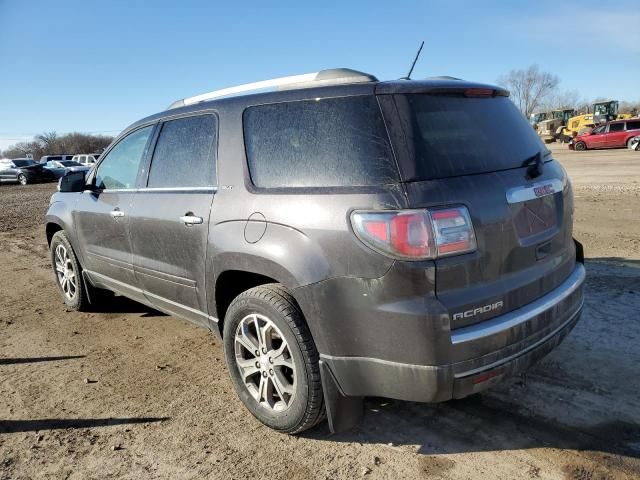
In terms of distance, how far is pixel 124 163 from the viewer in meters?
4.38

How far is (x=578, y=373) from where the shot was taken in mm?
3414

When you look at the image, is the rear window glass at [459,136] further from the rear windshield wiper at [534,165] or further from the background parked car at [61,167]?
the background parked car at [61,167]

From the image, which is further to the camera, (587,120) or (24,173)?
(587,120)

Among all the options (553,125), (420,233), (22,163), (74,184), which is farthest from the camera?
(553,125)

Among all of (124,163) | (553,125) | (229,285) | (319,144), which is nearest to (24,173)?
(124,163)

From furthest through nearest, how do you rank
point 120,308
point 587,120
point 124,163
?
point 587,120
point 120,308
point 124,163

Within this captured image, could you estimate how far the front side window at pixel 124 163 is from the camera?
4.15 meters

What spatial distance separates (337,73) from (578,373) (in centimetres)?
248

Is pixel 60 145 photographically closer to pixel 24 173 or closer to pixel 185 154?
pixel 24 173

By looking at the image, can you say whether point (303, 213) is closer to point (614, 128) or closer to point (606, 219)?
point (606, 219)

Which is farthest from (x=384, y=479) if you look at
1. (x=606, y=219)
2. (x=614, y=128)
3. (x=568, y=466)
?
(x=614, y=128)

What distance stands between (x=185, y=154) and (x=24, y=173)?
1306 inches

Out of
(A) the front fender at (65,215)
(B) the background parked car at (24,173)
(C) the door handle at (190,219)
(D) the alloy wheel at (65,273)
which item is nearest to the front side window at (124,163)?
(A) the front fender at (65,215)

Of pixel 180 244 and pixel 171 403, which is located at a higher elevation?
pixel 180 244
